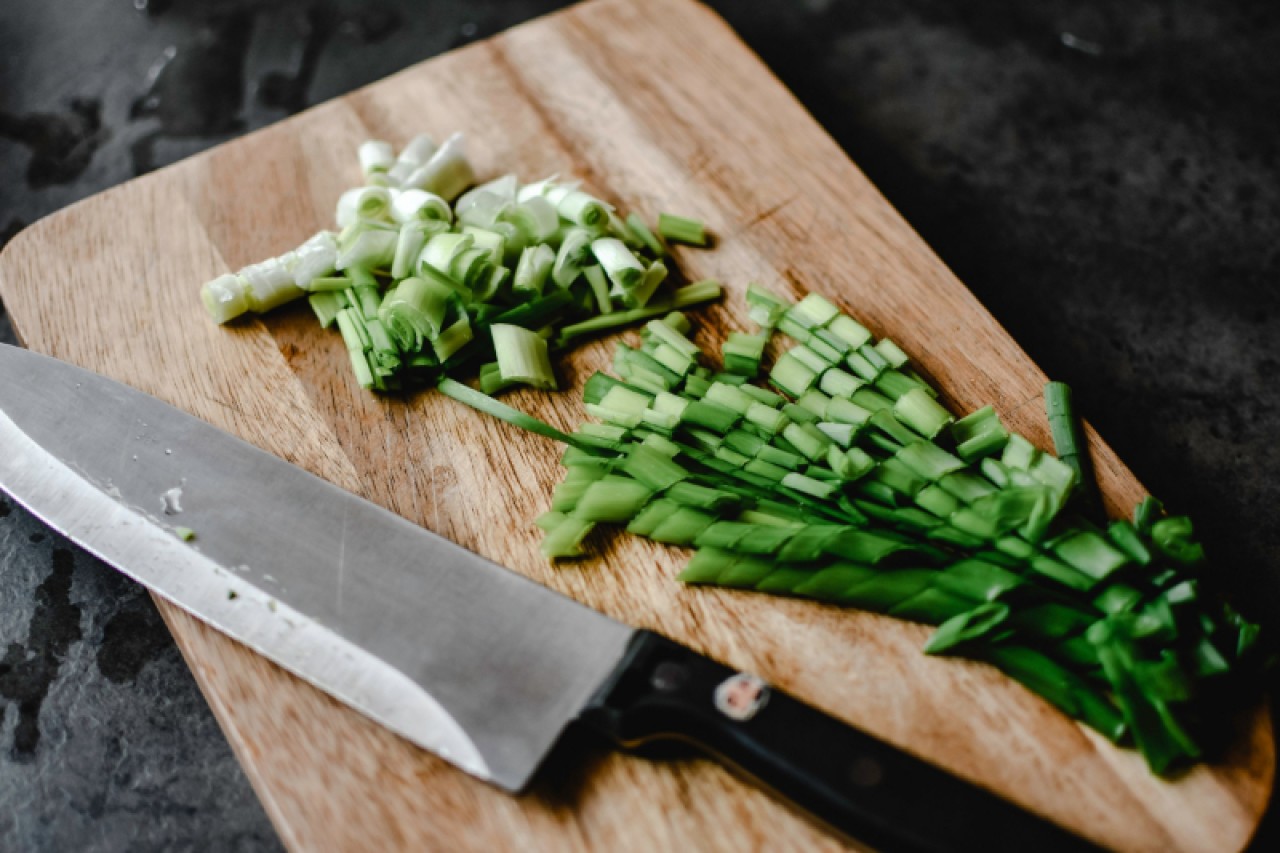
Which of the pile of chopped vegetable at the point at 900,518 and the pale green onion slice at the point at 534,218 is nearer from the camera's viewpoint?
the pile of chopped vegetable at the point at 900,518

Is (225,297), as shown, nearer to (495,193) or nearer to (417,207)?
(417,207)

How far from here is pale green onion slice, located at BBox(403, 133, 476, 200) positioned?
6.23 feet

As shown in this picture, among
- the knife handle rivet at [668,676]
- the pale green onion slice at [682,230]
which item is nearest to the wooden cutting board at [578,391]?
the pale green onion slice at [682,230]

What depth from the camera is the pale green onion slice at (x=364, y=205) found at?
1.82 meters

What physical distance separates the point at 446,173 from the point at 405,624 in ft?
3.13

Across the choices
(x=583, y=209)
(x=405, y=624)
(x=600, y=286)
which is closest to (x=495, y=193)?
(x=583, y=209)

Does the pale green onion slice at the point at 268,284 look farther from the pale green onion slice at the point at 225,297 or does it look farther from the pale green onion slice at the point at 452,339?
the pale green onion slice at the point at 452,339

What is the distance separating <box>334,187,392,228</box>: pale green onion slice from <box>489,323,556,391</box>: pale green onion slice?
36cm

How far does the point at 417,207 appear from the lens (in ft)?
5.94

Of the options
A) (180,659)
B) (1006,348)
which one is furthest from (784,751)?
(180,659)

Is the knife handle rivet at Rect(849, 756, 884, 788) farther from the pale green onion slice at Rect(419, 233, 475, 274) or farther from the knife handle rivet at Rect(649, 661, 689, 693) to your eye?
the pale green onion slice at Rect(419, 233, 475, 274)

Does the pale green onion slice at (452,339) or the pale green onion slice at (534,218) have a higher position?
the pale green onion slice at (534,218)

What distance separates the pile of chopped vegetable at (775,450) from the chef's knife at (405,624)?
20 centimetres

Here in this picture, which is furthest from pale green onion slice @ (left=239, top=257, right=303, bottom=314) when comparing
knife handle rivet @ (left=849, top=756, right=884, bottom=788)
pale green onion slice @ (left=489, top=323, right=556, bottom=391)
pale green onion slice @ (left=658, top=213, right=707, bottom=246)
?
knife handle rivet @ (left=849, top=756, right=884, bottom=788)
